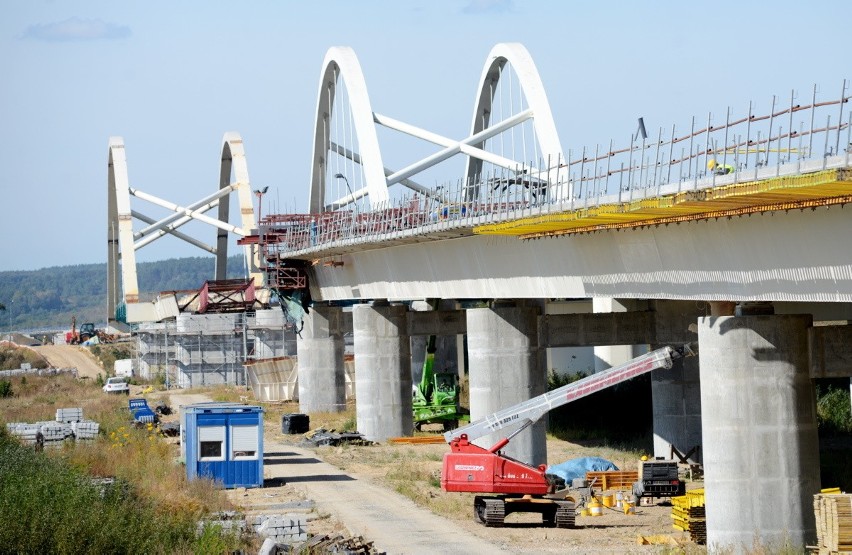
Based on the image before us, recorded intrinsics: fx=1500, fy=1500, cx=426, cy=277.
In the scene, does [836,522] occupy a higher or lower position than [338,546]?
higher

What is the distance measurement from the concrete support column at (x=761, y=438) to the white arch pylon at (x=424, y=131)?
1236 inches

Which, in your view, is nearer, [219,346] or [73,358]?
[219,346]

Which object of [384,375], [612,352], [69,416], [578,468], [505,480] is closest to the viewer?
[505,480]

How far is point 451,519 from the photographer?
113ft

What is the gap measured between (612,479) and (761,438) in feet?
41.0

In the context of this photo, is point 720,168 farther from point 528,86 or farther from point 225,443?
point 528,86

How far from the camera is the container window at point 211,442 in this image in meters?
39.6

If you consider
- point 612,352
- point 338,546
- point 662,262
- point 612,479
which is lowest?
point 338,546

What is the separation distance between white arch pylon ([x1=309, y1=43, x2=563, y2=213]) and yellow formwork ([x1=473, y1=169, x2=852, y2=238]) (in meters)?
26.1

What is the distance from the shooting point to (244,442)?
132 ft

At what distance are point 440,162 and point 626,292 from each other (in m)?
34.8

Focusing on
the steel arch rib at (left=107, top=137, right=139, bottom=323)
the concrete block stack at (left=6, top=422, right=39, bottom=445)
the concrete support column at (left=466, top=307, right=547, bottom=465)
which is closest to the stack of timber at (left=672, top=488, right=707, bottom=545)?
the concrete support column at (left=466, top=307, right=547, bottom=465)

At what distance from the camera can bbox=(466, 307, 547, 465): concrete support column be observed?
45.5m

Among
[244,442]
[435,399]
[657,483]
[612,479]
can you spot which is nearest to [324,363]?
[435,399]
